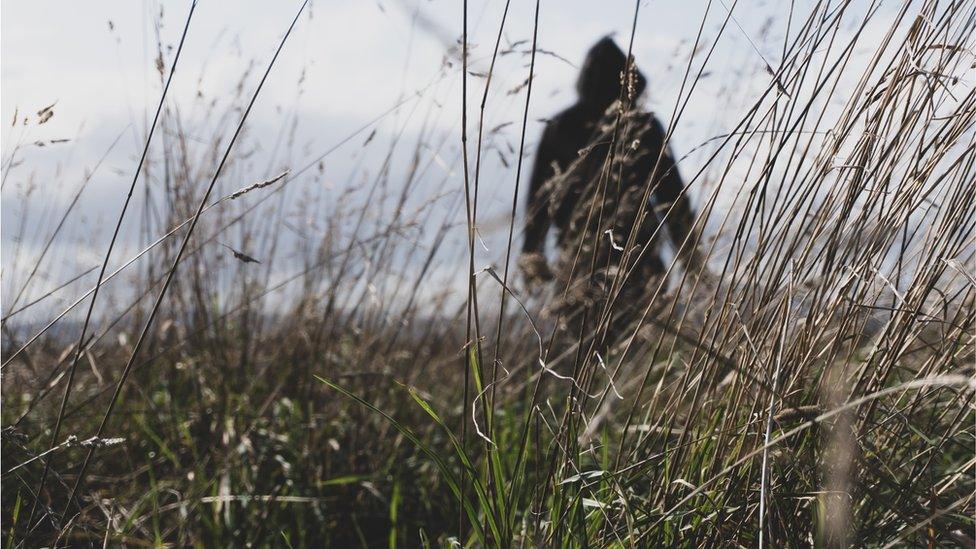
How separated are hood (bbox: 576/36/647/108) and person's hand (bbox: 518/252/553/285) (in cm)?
122

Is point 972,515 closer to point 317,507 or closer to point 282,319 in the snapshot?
point 317,507

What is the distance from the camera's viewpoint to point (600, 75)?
146 inches

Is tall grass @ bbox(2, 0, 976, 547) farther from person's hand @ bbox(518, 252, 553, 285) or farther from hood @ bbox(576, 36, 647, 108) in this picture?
hood @ bbox(576, 36, 647, 108)

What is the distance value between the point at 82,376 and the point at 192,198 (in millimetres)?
781

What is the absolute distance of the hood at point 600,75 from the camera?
369cm

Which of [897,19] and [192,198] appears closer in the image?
[897,19]

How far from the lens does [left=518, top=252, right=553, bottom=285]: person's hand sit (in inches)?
95.2

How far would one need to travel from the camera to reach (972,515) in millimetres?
1093

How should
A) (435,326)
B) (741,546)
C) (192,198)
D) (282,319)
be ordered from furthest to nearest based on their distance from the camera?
(282,319), (435,326), (192,198), (741,546)

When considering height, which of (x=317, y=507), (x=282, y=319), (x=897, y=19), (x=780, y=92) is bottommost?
(x=317, y=507)

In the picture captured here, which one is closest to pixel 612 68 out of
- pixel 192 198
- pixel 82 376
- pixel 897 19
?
pixel 192 198

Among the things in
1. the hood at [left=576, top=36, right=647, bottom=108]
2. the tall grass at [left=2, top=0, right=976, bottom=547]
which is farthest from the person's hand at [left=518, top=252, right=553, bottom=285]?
the hood at [left=576, top=36, right=647, bottom=108]

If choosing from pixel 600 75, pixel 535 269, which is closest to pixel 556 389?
pixel 535 269

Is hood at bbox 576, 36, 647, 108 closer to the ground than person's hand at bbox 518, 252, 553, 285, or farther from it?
farther from it
